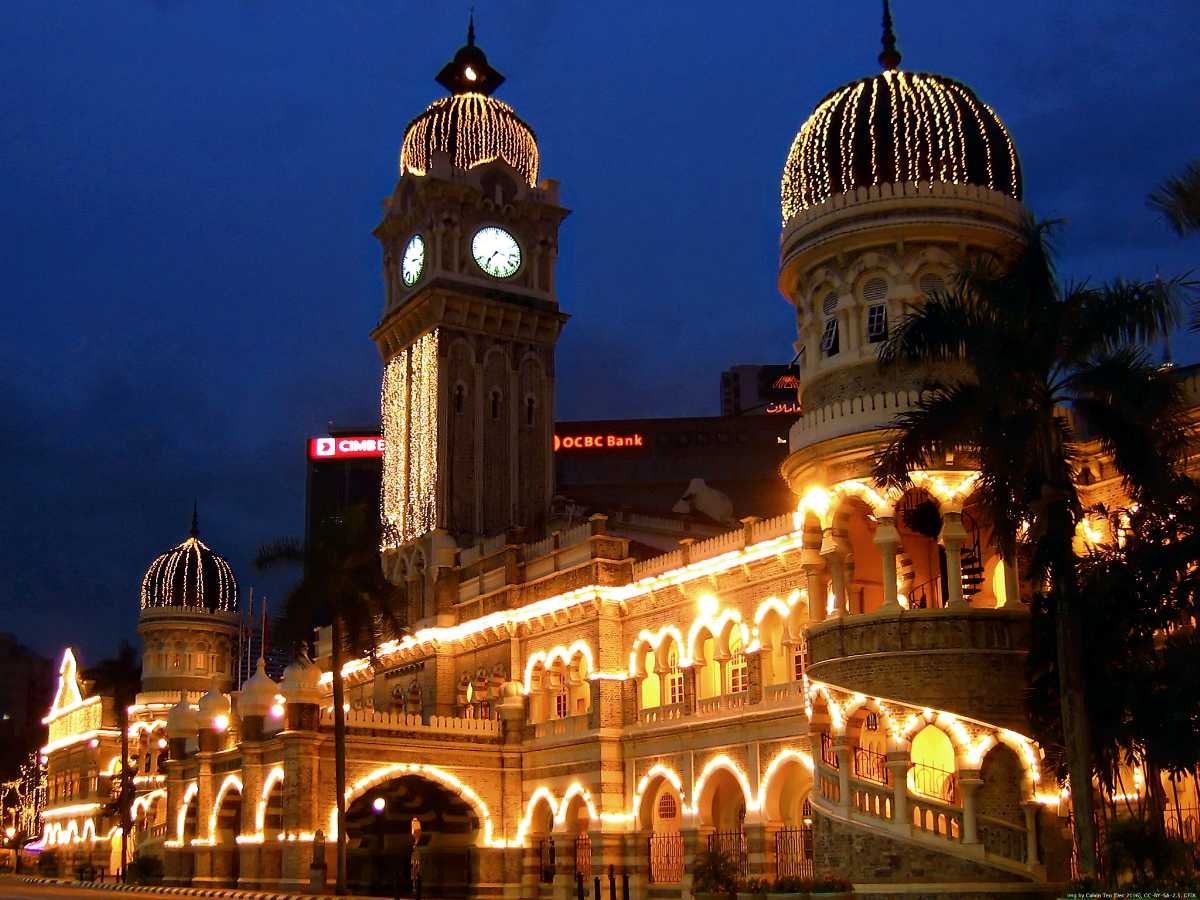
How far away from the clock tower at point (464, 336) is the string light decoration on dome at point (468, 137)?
0.05m

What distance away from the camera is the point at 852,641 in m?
26.2

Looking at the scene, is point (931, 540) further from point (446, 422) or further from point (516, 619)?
point (446, 422)

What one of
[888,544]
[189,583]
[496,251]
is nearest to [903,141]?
[888,544]

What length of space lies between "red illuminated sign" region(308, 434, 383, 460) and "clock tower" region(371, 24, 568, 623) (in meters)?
36.9

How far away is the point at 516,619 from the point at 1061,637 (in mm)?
24403

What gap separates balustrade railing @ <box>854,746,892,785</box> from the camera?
26.0 m

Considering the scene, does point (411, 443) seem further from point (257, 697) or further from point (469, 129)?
point (257, 697)

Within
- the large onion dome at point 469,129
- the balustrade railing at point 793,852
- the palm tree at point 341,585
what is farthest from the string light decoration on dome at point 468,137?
the balustrade railing at point 793,852

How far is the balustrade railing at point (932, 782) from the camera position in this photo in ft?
89.2

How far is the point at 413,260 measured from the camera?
53500mm

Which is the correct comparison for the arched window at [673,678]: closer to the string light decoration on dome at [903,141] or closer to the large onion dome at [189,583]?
the string light decoration on dome at [903,141]

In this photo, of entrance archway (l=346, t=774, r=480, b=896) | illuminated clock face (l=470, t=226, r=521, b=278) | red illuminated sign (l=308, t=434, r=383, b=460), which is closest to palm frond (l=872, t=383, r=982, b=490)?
entrance archway (l=346, t=774, r=480, b=896)

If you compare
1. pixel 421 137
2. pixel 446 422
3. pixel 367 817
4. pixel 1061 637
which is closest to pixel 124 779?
pixel 367 817

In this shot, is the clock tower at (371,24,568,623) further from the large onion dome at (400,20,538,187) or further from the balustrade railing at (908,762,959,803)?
the balustrade railing at (908,762,959,803)
